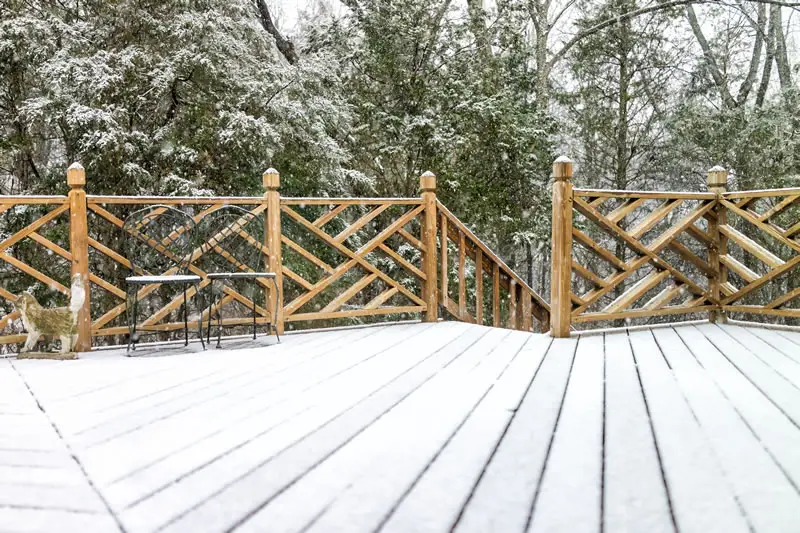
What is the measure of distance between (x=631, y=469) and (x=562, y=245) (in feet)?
7.44

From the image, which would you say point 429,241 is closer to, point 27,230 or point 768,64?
point 27,230

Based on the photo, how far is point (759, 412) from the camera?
6.46 ft

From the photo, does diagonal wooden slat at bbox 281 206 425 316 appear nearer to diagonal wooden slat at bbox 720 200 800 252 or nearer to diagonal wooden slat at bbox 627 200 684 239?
diagonal wooden slat at bbox 627 200 684 239

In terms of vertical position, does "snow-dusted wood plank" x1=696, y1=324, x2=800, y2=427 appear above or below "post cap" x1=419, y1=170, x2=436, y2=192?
below

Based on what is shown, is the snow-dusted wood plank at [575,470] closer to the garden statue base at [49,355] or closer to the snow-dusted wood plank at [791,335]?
the snow-dusted wood plank at [791,335]

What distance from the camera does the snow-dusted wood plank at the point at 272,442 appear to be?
1.28 m

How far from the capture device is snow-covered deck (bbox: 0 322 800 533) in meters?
1.25

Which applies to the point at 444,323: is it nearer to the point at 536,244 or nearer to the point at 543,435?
the point at 543,435

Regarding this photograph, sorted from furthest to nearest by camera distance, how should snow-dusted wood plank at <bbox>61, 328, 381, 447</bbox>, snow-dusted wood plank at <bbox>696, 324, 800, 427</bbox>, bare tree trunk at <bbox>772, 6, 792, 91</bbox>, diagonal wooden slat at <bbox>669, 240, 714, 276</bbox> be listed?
bare tree trunk at <bbox>772, 6, 792, 91</bbox>, diagonal wooden slat at <bbox>669, 240, 714, 276</bbox>, snow-dusted wood plank at <bbox>696, 324, 800, 427</bbox>, snow-dusted wood plank at <bbox>61, 328, 381, 447</bbox>

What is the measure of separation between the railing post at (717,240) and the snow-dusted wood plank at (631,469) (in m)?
2.13

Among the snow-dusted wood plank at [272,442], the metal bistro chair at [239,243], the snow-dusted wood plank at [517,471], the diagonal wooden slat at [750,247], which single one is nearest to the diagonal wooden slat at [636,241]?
the diagonal wooden slat at [750,247]

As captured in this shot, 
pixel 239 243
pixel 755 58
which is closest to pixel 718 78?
pixel 755 58

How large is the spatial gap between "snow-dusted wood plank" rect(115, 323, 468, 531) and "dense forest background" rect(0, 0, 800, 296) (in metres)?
3.42

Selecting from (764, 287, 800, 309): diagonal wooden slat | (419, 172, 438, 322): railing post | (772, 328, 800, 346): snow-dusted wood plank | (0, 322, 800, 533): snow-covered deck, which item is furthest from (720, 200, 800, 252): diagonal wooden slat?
(419, 172, 438, 322): railing post
